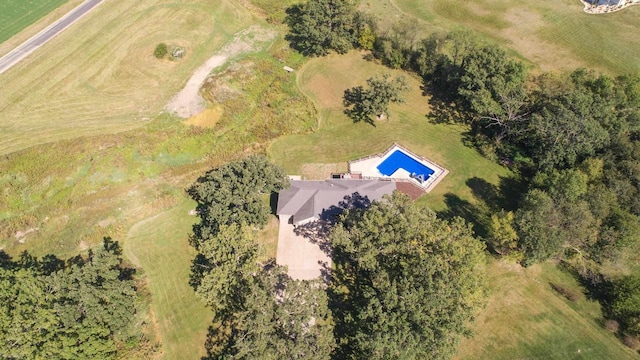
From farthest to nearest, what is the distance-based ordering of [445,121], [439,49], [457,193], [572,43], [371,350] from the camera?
[572,43] → [439,49] → [445,121] → [457,193] → [371,350]

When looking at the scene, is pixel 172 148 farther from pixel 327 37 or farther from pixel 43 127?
pixel 327 37

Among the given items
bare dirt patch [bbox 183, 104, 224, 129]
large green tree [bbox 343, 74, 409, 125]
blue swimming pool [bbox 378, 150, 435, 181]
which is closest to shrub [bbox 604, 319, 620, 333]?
blue swimming pool [bbox 378, 150, 435, 181]

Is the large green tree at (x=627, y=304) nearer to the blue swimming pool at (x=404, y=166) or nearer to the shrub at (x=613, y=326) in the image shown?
the shrub at (x=613, y=326)

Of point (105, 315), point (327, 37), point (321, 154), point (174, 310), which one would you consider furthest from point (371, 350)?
point (327, 37)

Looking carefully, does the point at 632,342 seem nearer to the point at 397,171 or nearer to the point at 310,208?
the point at 397,171

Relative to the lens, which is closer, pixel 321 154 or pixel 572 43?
pixel 321 154

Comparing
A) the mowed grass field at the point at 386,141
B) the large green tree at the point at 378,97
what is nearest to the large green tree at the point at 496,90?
the mowed grass field at the point at 386,141
